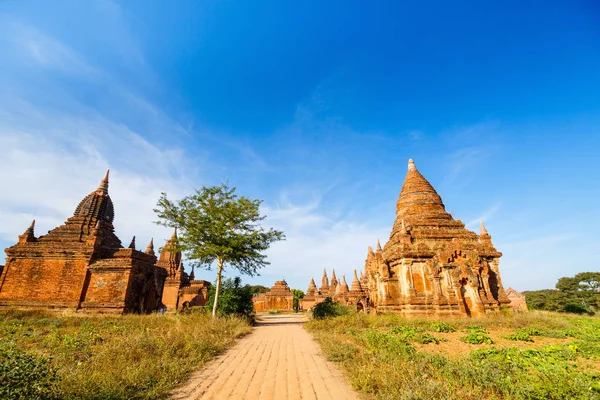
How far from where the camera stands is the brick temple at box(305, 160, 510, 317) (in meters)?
16.2

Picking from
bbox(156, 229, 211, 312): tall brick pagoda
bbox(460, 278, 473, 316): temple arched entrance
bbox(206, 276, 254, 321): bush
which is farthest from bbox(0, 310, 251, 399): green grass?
bbox(156, 229, 211, 312): tall brick pagoda

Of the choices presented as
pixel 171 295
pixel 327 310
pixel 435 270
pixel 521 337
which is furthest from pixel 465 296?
pixel 171 295

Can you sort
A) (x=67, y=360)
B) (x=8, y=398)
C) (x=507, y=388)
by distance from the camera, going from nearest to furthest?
(x=8, y=398) → (x=507, y=388) → (x=67, y=360)

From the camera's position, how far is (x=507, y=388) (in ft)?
14.6

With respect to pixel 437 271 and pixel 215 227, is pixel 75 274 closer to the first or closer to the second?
pixel 215 227

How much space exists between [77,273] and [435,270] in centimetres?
2235

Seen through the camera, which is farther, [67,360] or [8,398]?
[67,360]

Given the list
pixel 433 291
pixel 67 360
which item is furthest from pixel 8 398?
pixel 433 291

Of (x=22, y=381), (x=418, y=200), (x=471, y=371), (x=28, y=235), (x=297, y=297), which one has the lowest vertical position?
(x=471, y=371)

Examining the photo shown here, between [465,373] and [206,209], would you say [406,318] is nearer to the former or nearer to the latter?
[465,373]

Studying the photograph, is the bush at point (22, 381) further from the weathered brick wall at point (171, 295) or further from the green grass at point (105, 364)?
the weathered brick wall at point (171, 295)

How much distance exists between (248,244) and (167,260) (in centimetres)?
2351

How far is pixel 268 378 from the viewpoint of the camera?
5.69 metres

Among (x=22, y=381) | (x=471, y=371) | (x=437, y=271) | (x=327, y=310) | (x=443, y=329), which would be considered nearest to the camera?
(x=22, y=381)
